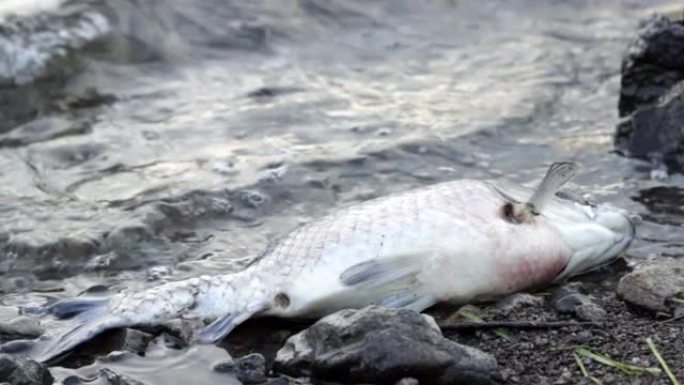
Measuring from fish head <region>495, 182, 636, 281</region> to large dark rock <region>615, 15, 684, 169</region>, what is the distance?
1.83 m

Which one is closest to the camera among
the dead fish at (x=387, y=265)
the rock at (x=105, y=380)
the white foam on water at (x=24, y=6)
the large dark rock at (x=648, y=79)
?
the rock at (x=105, y=380)

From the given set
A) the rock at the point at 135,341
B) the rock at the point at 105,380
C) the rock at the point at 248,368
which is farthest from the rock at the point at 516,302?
the rock at the point at 105,380

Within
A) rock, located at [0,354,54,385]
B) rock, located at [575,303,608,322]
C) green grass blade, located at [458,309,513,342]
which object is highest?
rock, located at [0,354,54,385]

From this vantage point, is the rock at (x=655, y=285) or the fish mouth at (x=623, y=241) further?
the fish mouth at (x=623, y=241)

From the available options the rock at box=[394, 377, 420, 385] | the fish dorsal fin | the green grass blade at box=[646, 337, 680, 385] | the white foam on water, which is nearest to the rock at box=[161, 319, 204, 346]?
the rock at box=[394, 377, 420, 385]

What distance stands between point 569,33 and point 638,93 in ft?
8.34

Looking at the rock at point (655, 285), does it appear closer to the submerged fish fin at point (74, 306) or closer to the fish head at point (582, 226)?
the fish head at point (582, 226)

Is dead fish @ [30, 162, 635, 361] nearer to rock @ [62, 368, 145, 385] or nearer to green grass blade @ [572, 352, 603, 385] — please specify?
rock @ [62, 368, 145, 385]

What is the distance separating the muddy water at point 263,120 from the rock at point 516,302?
3.07 ft

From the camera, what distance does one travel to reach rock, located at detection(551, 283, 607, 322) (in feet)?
17.1

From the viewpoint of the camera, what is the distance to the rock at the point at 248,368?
4.78 meters

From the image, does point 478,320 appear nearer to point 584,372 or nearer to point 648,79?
point 584,372

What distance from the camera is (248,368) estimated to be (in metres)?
4.82

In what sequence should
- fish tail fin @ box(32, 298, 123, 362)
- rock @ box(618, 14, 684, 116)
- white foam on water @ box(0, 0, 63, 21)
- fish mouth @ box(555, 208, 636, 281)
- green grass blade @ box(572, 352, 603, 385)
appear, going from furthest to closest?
white foam on water @ box(0, 0, 63, 21) → rock @ box(618, 14, 684, 116) → fish mouth @ box(555, 208, 636, 281) → fish tail fin @ box(32, 298, 123, 362) → green grass blade @ box(572, 352, 603, 385)
